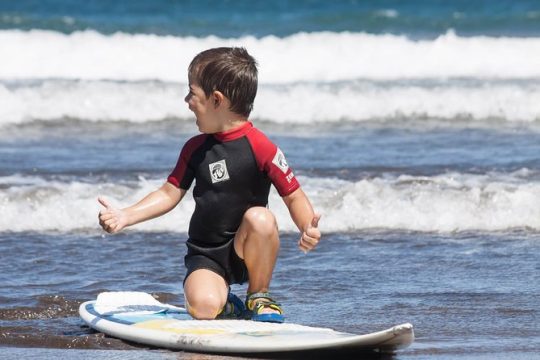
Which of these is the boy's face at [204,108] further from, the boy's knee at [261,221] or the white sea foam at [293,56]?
the white sea foam at [293,56]

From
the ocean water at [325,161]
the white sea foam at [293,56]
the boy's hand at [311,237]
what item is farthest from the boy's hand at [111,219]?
the white sea foam at [293,56]

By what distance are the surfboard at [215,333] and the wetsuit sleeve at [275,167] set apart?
554 mm

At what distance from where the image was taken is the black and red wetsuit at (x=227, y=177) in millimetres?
4652

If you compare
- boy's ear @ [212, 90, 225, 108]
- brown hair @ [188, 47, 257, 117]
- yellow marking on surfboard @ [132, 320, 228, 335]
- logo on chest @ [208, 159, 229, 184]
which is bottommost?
yellow marking on surfboard @ [132, 320, 228, 335]

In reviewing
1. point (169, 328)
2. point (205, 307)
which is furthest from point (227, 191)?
point (169, 328)

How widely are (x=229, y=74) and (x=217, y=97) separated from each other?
0.37ft

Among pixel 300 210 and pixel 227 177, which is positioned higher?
pixel 227 177

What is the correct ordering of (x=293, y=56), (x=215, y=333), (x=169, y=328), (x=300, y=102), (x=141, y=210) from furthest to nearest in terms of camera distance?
1. (x=293, y=56)
2. (x=300, y=102)
3. (x=141, y=210)
4. (x=169, y=328)
5. (x=215, y=333)

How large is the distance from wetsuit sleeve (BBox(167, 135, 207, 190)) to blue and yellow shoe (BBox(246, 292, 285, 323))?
0.54 metres

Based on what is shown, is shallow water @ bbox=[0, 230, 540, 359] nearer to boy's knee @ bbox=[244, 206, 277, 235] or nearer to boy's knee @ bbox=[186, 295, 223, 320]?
boy's knee @ bbox=[186, 295, 223, 320]

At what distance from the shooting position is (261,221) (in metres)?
4.63

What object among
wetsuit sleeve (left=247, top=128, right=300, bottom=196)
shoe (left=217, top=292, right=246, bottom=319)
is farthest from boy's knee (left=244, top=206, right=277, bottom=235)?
shoe (left=217, top=292, right=246, bottom=319)

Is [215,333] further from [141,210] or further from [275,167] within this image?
[275,167]

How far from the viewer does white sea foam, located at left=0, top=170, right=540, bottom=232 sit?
293 inches
